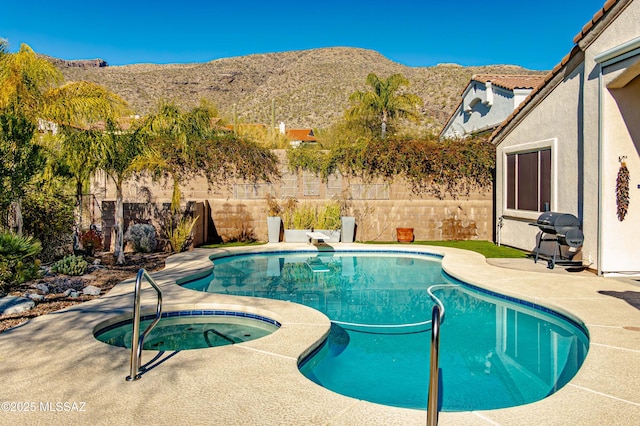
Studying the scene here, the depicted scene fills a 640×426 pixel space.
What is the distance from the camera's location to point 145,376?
4262mm

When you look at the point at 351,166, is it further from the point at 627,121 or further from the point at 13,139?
the point at 13,139

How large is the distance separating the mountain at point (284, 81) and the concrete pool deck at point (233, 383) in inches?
1387

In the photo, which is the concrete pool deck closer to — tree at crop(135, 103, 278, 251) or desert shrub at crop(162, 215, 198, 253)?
desert shrub at crop(162, 215, 198, 253)

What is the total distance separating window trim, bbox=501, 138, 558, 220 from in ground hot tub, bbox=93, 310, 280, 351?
25.2 ft

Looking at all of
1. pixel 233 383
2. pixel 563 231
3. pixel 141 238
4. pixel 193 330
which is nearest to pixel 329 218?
pixel 141 238

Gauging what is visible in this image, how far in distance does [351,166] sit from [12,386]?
492 inches

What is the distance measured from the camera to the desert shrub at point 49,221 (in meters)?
10.1

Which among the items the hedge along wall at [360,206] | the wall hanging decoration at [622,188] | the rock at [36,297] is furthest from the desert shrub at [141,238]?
the wall hanging decoration at [622,188]

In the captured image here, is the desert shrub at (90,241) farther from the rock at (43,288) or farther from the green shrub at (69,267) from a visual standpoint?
the rock at (43,288)

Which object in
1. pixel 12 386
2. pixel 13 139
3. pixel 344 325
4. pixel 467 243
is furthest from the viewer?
pixel 467 243

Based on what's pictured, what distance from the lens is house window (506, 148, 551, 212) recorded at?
11.5 metres

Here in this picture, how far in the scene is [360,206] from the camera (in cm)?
1556

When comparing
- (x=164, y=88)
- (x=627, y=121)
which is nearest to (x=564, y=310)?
(x=627, y=121)

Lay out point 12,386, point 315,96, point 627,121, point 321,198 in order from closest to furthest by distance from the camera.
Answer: point 12,386 → point 627,121 → point 321,198 → point 315,96
